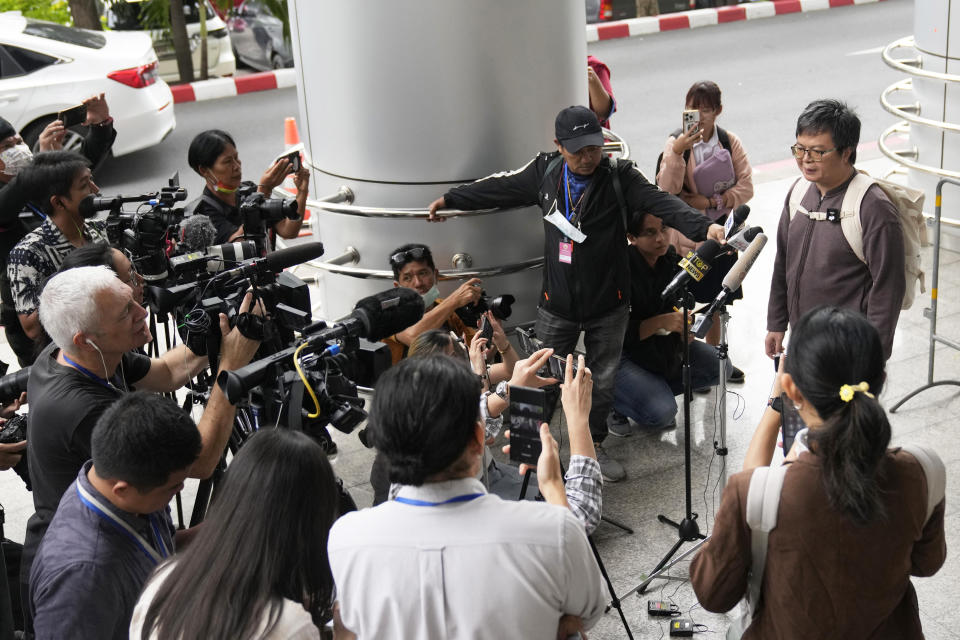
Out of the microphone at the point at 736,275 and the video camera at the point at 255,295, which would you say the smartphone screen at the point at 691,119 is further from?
the video camera at the point at 255,295

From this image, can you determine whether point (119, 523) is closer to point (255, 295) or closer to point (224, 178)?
point (255, 295)

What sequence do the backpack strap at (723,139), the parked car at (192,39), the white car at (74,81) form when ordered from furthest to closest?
the parked car at (192,39) → the white car at (74,81) → the backpack strap at (723,139)

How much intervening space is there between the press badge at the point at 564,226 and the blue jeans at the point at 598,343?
1.41 feet

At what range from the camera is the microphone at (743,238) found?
3.88 metres

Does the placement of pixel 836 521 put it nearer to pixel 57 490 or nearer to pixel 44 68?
pixel 57 490

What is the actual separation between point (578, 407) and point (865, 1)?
16017 millimetres

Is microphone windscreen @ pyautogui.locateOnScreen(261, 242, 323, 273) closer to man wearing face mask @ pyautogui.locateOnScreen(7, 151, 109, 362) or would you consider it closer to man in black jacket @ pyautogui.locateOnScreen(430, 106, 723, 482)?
man wearing face mask @ pyautogui.locateOnScreen(7, 151, 109, 362)

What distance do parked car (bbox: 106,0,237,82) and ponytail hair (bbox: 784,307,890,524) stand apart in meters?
12.8

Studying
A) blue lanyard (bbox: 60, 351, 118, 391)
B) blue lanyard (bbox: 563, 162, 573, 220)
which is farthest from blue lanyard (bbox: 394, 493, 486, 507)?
blue lanyard (bbox: 563, 162, 573, 220)

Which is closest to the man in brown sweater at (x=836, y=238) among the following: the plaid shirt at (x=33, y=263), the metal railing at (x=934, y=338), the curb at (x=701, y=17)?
the metal railing at (x=934, y=338)

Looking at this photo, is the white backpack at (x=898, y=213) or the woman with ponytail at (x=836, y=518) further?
the white backpack at (x=898, y=213)

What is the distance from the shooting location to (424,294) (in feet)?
16.2

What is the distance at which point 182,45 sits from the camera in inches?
540

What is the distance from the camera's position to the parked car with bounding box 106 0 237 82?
14.1 meters
